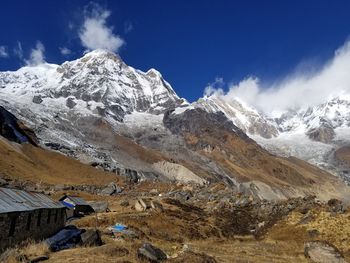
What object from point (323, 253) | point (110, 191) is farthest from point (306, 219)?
point (110, 191)

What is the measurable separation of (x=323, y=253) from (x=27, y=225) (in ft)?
64.3

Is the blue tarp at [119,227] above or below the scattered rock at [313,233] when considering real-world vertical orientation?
above

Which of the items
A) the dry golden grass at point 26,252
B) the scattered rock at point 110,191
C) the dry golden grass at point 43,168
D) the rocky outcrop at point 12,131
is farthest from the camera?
the rocky outcrop at point 12,131

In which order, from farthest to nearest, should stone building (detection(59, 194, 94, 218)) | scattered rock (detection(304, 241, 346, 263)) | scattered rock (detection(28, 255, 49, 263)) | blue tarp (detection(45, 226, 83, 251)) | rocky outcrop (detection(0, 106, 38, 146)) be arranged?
rocky outcrop (detection(0, 106, 38, 146)), stone building (detection(59, 194, 94, 218)), scattered rock (detection(304, 241, 346, 263)), blue tarp (detection(45, 226, 83, 251)), scattered rock (detection(28, 255, 49, 263))

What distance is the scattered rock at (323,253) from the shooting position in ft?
100

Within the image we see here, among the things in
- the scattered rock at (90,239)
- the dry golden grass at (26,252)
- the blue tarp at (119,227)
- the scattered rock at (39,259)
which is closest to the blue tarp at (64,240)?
the scattered rock at (90,239)

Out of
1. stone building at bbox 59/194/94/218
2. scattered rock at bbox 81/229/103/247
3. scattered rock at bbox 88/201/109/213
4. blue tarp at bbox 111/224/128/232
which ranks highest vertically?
scattered rock at bbox 88/201/109/213

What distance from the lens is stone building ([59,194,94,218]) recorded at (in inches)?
1896

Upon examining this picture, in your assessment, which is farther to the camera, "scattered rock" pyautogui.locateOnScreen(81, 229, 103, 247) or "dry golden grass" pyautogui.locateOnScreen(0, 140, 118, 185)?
"dry golden grass" pyautogui.locateOnScreen(0, 140, 118, 185)

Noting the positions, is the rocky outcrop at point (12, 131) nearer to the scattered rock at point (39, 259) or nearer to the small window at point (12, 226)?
the small window at point (12, 226)

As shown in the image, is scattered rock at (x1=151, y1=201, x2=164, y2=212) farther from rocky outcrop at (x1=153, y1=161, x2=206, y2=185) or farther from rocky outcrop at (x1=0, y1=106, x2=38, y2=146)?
rocky outcrop at (x1=153, y1=161, x2=206, y2=185)

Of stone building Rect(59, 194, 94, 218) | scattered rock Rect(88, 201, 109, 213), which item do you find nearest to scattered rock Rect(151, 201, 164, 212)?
scattered rock Rect(88, 201, 109, 213)

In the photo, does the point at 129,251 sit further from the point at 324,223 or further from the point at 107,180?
the point at 107,180

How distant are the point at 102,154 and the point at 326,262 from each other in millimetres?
155432
